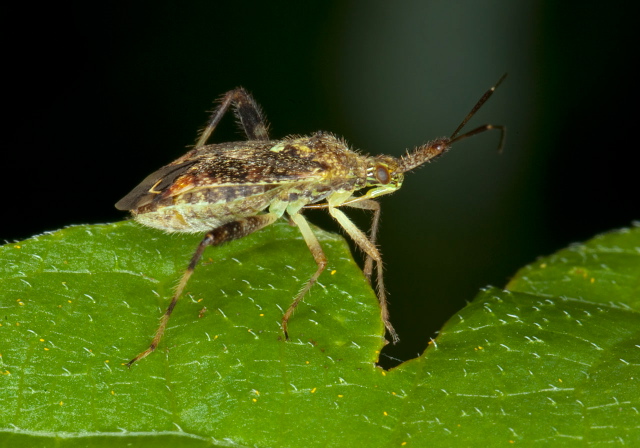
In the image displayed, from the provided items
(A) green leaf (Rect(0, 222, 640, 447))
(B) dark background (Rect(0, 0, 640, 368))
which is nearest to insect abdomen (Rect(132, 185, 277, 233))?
(A) green leaf (Rect(0, 222, 640, 447))

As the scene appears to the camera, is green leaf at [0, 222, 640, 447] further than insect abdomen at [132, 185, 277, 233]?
No

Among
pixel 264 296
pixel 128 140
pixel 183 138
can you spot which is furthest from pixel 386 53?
pixel 264 296

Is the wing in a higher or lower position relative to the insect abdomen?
higher

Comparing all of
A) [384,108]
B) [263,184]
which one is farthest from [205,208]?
[384,108]

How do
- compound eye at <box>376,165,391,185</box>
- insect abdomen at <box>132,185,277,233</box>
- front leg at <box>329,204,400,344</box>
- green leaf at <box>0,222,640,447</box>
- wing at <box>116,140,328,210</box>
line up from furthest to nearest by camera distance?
1. compound eye at <box>376,165,391,185</box>
2. front leg at <box>329,204,400,344</box>
3. wing at <box>116,140,328,210</box>
4. insect abdomen at <box>132,185,277,233</box>
5. green leaf at <box>0,222,640,447</box>

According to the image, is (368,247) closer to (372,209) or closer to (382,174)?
(372,209)

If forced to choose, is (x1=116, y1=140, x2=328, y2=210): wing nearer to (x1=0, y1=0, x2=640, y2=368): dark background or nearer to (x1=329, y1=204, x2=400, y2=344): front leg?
(x1=329, y1=204, x2=400, y2=344): front leg

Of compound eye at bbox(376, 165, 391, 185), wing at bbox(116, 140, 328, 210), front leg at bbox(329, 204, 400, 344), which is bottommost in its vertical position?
front leg at bbox(329, 204, 400, 344)

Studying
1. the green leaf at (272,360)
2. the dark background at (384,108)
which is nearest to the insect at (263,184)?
the green leaf at (272,360)

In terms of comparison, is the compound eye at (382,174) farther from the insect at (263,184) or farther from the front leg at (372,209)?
the front leg at (372,209)
